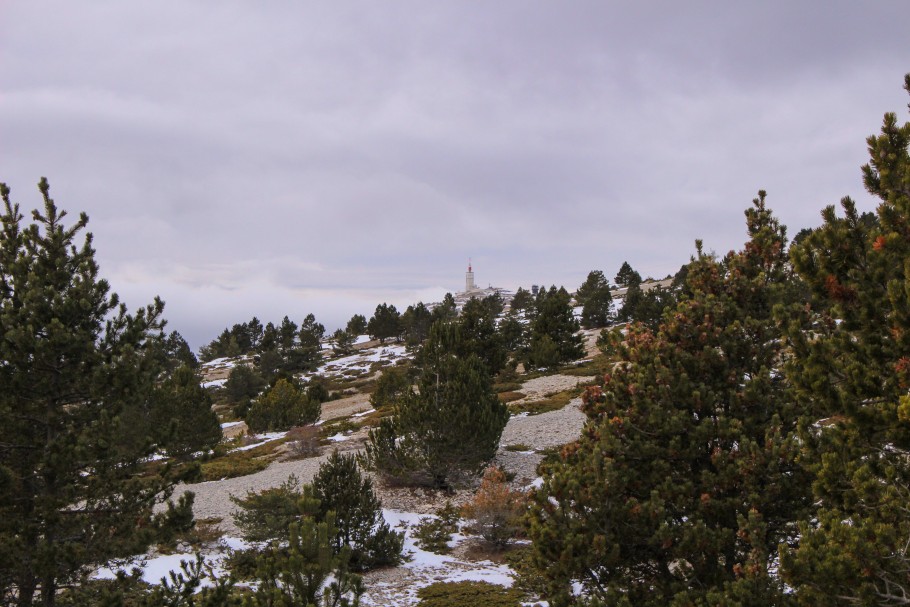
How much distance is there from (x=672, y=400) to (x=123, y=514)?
8.52 metres

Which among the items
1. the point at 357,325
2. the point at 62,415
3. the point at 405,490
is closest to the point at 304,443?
the point at 405,490

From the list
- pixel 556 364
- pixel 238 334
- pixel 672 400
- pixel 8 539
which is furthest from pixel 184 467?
pixel 238 334

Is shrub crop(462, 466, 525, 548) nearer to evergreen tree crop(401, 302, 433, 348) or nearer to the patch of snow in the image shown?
the patch of snow

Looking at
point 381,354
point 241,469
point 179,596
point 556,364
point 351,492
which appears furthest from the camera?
point 381,354

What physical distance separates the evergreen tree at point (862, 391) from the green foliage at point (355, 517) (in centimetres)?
1291

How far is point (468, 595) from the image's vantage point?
13055 millimetres

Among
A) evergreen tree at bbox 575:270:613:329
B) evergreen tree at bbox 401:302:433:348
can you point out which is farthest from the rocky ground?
evergreen tree at bbox 401:302:433:348

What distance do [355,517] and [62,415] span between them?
964 cm

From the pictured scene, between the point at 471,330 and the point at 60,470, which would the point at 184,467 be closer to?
the point at 60,470

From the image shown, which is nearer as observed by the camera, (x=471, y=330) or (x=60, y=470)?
(x=60, y=470)

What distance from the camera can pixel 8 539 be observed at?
713cm

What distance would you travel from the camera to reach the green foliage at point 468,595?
40.7 ft

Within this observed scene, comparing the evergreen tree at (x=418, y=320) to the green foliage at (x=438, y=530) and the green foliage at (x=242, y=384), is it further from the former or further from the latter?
the green foliage at (x=438, y=530)

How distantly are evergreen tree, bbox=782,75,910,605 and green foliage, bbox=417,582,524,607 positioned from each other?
8.77 meters
